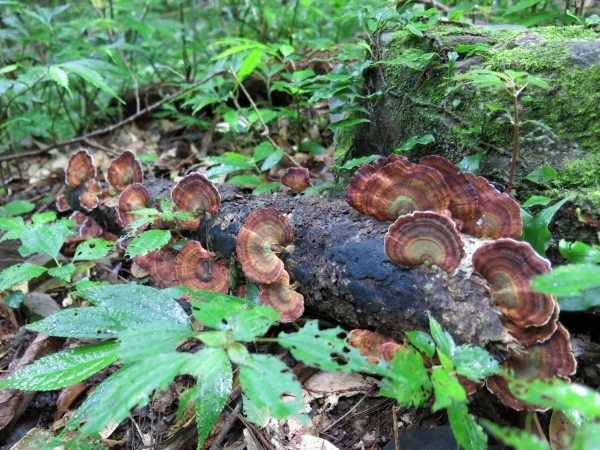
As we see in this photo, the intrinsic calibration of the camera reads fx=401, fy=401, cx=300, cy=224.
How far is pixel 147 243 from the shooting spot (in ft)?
10.1

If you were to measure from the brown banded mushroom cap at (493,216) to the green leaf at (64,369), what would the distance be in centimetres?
238

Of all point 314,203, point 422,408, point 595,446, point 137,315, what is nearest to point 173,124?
point 314,203

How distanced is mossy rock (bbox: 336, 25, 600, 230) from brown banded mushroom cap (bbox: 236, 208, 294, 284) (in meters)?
1.51

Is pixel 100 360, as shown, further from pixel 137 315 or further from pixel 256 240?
pixel 256 240

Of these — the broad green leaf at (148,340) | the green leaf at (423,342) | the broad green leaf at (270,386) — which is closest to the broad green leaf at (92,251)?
the broad green leaf at (148,340)

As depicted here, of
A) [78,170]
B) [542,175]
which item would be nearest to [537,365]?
[542,175]

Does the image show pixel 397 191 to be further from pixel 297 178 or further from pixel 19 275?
pixel 19 275

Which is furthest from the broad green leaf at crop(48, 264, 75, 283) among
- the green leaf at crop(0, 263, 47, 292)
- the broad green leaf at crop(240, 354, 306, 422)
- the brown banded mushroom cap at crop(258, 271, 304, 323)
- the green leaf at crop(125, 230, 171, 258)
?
the broad green leaf at crop(240, 354, 306, 422)

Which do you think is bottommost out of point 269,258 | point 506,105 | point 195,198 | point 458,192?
point 269,258

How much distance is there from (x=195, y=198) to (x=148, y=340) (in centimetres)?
188

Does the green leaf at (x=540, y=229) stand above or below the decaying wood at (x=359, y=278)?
above

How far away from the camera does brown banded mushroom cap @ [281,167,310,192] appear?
3.79 meters

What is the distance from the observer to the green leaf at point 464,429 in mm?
1850

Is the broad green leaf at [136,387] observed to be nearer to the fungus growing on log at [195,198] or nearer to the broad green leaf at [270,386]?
the broad green leaf at [270,386]
